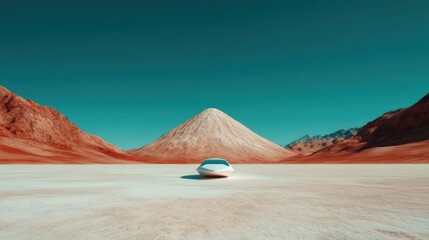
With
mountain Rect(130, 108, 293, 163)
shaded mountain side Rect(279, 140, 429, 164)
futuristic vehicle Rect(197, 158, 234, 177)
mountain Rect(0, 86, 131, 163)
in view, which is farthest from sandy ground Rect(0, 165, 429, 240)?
mountain Rect(130, 108, 293, 163)

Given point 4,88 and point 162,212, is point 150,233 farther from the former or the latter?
point 4,88

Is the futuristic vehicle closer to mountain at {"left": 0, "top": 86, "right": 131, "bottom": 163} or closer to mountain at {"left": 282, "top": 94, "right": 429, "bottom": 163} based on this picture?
mountain at {"left": 282, "top": 94, "right": 429, "bottom": 163}

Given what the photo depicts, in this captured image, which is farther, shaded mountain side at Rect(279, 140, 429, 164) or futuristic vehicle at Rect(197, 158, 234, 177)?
shaded mountain side at Rect(279, 140, 429, 164)

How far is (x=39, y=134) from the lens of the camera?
10825cm

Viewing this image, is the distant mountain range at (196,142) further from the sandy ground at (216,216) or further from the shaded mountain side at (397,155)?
the sandy ground at (216,216)

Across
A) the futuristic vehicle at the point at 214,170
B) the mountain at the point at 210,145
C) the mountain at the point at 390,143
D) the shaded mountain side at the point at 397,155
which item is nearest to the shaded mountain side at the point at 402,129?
the mountain at the point at 390,143

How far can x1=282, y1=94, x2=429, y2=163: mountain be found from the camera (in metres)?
80.8

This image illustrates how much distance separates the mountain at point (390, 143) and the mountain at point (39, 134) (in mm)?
68711

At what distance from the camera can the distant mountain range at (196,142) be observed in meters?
86.2

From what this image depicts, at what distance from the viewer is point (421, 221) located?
29.9 ft

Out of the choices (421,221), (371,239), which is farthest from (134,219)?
(421,221)

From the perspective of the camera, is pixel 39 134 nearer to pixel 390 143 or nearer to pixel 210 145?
pixel 210 145

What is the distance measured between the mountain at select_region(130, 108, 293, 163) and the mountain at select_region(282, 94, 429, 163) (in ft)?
117

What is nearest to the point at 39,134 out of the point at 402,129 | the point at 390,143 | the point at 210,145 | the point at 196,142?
the point at 196,142
